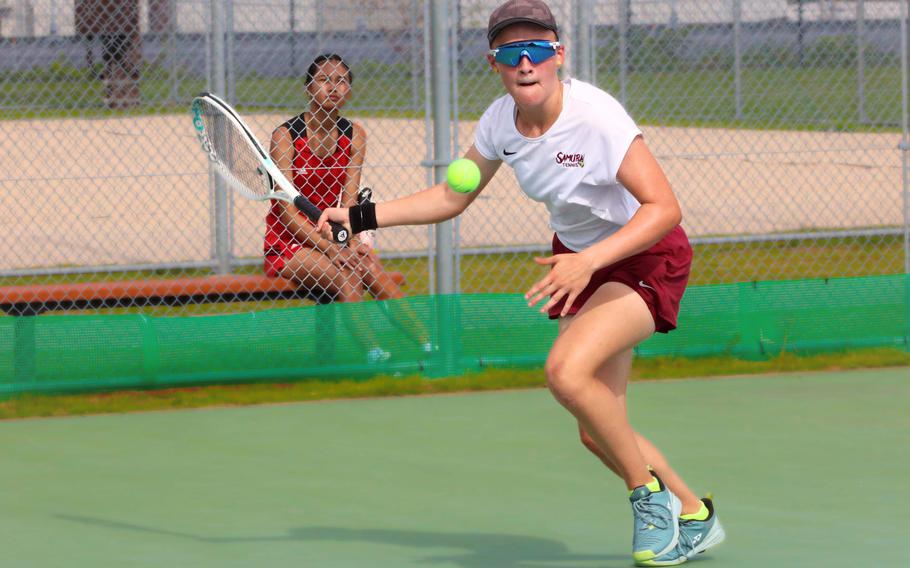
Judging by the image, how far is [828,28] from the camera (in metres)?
15.1

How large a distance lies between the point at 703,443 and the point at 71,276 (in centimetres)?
528

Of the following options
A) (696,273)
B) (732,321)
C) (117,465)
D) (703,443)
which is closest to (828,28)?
(696,273)

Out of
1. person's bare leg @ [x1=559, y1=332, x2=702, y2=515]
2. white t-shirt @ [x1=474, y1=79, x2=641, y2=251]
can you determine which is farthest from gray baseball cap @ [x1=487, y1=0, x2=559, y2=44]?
person's bare leg @ [x1=559, y1=332, x2=702, y2=515]

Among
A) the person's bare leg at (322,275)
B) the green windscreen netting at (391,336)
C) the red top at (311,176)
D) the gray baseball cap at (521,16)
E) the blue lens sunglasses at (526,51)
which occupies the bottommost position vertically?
the green windscreen netting at (391,336)

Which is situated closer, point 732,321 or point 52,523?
point 52,523

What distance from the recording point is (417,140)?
16.7 m

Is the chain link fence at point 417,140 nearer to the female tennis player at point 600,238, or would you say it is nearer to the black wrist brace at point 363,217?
the black wrist brace at point 363,217

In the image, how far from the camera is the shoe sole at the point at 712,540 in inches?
179

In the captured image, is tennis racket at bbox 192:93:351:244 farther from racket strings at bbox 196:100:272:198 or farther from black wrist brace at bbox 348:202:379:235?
black wrist brace at bbox 348:202:379:235

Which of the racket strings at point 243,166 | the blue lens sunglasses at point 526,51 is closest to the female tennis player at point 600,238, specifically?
the blue lens sunglasses at point 526,51

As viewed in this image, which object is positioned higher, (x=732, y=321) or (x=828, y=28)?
(x=828, y=28)

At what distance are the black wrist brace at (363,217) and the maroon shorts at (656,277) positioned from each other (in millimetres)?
648

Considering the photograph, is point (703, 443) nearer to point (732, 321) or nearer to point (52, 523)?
point (732, 321)

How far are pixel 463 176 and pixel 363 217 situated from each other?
354 mm
